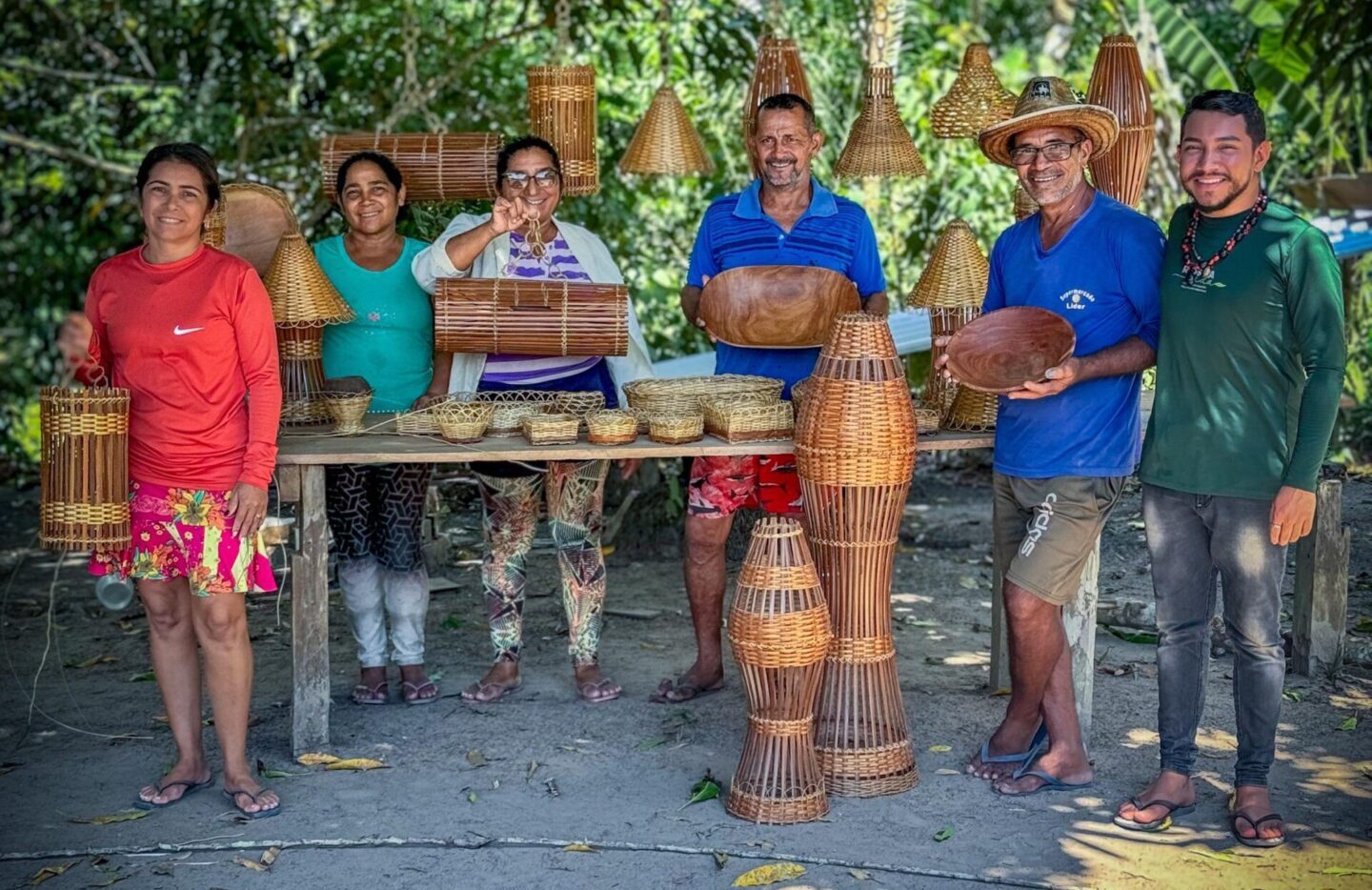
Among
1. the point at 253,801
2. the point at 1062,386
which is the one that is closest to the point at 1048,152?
the point at 1062,386

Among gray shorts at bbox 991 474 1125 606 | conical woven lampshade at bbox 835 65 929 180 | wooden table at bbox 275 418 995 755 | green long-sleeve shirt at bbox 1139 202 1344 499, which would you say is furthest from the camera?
conical woven lampshade at bbox 835 65 929 180

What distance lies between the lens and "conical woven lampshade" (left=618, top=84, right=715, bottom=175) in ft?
19.0

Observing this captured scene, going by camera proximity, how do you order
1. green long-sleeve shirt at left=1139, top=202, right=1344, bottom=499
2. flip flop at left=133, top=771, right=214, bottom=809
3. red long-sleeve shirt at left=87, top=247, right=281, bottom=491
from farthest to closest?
flip flop at left=133, top=771, right=214, bottom=809, red long-sleeve shirt at left=87, top=247, right=281, bottom=491, green long-sleeve shirt at left=1139, top=202, right=1344, bottom=499

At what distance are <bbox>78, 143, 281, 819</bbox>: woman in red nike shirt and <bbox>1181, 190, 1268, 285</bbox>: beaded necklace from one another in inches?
94.2

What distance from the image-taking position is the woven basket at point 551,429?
450 cm

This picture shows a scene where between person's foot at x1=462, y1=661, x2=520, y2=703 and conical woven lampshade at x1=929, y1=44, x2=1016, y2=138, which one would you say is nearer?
person's foot at x1=462, y1=661, x2=520, y2=703

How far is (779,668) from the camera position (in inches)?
160

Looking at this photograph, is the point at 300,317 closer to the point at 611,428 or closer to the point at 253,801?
the point at 611,428

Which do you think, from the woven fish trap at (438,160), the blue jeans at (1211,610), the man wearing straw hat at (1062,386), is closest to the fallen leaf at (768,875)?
the man wearing straw hat at (1062,386)

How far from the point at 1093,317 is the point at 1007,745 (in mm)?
1274

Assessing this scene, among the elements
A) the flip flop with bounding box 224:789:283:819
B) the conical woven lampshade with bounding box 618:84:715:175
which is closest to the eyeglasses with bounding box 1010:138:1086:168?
the conical woven lampshade with bounding box 618:84:715:175

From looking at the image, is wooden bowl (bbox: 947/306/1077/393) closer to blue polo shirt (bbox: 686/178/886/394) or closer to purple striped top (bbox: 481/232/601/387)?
blue polo shirt (bbox: 686/178/886/394)

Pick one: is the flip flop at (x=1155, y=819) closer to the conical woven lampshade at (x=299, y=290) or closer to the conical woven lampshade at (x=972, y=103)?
the conical woven lampshade at (x=972, y=103)

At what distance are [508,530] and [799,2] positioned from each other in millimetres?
5733
